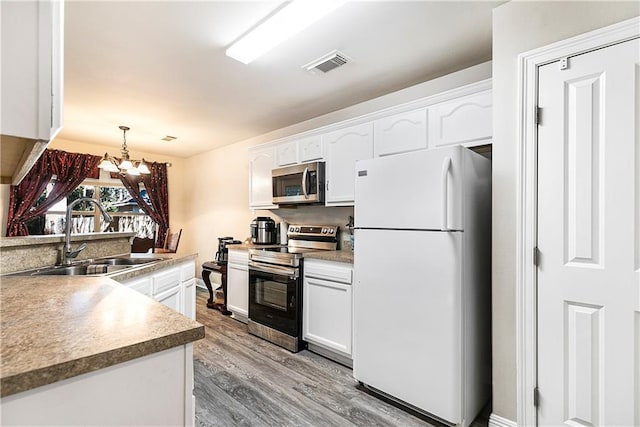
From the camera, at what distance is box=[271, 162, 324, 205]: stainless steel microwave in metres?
3.12

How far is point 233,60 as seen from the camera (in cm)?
238

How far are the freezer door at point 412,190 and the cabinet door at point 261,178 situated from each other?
1737 millimetres

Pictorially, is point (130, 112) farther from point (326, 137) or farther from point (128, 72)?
point (326, 137)

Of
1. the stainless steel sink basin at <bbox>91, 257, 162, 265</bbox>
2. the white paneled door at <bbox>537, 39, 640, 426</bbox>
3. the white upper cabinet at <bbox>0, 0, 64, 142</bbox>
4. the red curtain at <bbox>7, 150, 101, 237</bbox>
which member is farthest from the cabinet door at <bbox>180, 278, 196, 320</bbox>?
the red curtain at <bbox>7, 150, 101, 237</bbox>

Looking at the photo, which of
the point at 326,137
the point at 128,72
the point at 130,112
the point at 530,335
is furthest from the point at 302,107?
the point at 530,335

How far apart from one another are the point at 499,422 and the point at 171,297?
7.21 feet

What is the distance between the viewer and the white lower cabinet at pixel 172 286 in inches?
76.2

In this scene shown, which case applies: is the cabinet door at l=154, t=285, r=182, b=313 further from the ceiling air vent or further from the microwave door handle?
the ceiling air vent

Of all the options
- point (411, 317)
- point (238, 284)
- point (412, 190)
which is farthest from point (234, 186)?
point (411, 317)

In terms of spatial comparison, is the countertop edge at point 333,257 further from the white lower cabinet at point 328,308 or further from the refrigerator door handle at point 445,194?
the refrigerator door handle at point 445,194

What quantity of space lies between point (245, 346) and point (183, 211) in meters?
3.82

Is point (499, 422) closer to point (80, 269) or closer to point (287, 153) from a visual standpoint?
point (80, 269)

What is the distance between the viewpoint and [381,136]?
8.88ft

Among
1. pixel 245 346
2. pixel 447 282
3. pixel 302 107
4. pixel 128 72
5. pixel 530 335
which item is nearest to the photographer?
pixel 530 335
